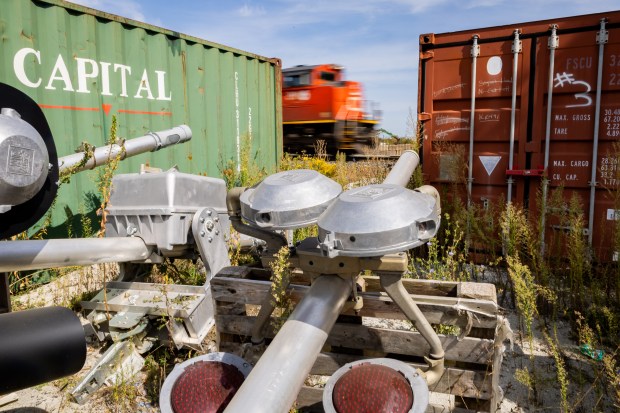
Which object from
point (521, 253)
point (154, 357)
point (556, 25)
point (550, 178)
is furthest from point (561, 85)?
point (154, 357)

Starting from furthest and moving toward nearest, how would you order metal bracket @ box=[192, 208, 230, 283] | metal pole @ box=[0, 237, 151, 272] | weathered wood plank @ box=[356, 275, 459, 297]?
metal bracket @ box=[192, 208, 230, 283], weathered wood plank @ box=[356, 275, 459, 297], metal pole @ box=[0, 237, 151, 272]

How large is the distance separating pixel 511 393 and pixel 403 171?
4.89 ft

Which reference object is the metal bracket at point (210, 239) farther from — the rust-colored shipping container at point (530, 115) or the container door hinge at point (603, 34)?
the container door hinge at point (603, 34)

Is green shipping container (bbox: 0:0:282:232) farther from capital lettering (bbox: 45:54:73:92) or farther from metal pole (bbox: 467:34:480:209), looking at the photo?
metal pole (bbox: 467:34:480:209)

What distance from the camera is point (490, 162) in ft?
16.0

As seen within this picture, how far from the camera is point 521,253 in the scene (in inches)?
166

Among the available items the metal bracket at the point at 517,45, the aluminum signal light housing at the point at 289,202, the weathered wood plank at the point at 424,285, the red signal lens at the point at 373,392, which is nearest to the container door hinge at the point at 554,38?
the metal bracket at the point at 517,45

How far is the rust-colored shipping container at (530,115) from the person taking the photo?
4.28 metres

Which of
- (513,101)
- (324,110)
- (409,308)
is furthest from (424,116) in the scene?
(324,110)

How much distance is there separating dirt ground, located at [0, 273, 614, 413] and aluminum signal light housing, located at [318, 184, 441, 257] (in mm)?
1015

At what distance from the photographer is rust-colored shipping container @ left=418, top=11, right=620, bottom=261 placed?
4.28 meters

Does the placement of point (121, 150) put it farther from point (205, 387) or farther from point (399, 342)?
point (399, 342)

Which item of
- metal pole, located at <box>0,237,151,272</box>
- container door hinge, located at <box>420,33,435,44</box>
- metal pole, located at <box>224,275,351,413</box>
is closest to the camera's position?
metal pole, located at <box>224,275,351,413</box>

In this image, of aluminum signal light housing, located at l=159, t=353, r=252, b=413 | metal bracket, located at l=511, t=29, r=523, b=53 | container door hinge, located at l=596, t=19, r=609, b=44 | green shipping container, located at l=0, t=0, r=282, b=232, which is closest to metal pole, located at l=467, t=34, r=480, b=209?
metal bracket, located at l=511, t=29, r=523, b=53
